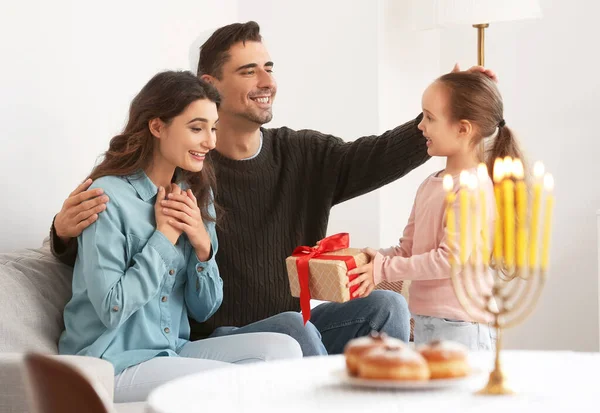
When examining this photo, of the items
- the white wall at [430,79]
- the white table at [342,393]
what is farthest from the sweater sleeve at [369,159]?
the white table at [342,393]

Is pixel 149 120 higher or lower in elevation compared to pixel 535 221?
higher

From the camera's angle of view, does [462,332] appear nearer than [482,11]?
Yes

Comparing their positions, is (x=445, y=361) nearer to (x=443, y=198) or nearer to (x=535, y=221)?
(x=535, y=221)

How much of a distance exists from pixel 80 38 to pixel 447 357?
1.97 metres

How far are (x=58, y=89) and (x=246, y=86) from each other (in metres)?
0.53

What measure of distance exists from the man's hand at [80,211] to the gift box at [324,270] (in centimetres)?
48

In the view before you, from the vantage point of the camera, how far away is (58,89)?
2.83 meters

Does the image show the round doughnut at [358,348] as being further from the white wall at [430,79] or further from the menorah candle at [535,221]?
the white wall at [430,79]

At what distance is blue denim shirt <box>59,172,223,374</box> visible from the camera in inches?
85.2

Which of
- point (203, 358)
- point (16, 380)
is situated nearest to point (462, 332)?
point (203, 358)

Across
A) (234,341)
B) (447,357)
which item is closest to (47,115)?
(234,341)

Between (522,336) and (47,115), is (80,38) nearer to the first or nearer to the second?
(47,115)

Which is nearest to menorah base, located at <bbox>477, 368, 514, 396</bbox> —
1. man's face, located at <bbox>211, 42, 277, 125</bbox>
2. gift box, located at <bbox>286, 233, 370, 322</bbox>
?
gift box, located at <bbox>286, 233, 370, 322</bbox>

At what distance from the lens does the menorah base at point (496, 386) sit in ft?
4.10
